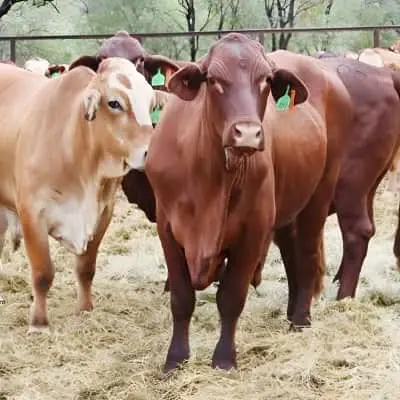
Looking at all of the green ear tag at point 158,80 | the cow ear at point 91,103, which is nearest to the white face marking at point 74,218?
the cow ear at point 91,103

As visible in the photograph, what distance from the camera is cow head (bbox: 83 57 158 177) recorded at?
16.5 feet

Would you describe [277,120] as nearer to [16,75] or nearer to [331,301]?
[331,301]

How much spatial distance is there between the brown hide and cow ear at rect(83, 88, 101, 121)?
5.45ft

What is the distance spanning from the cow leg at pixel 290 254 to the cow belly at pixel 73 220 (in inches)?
46.7

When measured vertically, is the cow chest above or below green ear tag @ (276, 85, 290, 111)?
below

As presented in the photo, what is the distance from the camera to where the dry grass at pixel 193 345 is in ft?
13.4

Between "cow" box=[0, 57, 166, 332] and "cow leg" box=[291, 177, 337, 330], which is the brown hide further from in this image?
"cow" box=[0, 57, 166, 332]

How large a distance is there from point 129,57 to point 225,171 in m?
2.69

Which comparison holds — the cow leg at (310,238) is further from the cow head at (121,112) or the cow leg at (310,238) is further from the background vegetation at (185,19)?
the background vegetation at (185,19)

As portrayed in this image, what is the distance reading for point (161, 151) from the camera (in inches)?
167

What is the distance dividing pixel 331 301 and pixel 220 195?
200 cm

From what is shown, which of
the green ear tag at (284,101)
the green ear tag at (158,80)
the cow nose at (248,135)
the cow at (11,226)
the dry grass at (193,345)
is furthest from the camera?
the cow at (11,226)

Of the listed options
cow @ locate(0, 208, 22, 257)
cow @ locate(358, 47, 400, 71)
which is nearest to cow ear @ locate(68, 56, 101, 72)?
cow @ locate(0, 208, 22, 257)

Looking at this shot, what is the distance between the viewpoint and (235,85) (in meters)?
3.77
